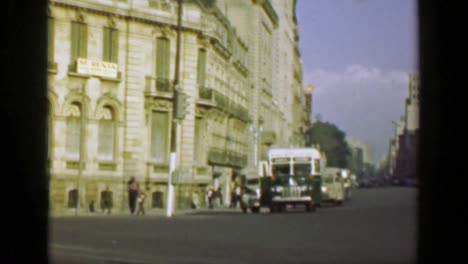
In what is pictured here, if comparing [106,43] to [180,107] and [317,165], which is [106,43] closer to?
[180,107]

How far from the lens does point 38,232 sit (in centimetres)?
992

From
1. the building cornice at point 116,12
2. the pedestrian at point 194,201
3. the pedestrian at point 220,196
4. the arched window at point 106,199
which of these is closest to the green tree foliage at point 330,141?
the pedestrian at point 220,196

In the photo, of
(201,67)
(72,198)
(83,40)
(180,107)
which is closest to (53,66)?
(83,40)

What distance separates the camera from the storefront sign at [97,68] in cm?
3928

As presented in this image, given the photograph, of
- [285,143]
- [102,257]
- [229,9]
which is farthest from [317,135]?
[102,257]

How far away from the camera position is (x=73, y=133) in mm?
38938

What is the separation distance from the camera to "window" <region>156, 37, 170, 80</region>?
43250 mm

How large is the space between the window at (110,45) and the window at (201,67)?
6.45m

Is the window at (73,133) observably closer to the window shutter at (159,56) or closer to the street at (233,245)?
the window shutter at (159,56)

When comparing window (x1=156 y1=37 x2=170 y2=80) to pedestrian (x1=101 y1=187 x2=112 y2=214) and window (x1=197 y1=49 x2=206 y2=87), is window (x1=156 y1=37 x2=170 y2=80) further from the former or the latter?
pedestrian (x1=101 y1=187 x2=112 y2=214)

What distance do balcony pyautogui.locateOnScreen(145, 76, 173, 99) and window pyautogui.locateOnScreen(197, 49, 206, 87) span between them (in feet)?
11.1

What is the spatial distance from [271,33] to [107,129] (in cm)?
4013

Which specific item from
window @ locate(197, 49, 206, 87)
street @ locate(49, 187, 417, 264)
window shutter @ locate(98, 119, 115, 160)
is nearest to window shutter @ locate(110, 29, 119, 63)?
window shutter @ locate(98, 119, 115, 160)

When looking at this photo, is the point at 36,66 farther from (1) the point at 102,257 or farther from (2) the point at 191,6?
(2) the point at 191,6
